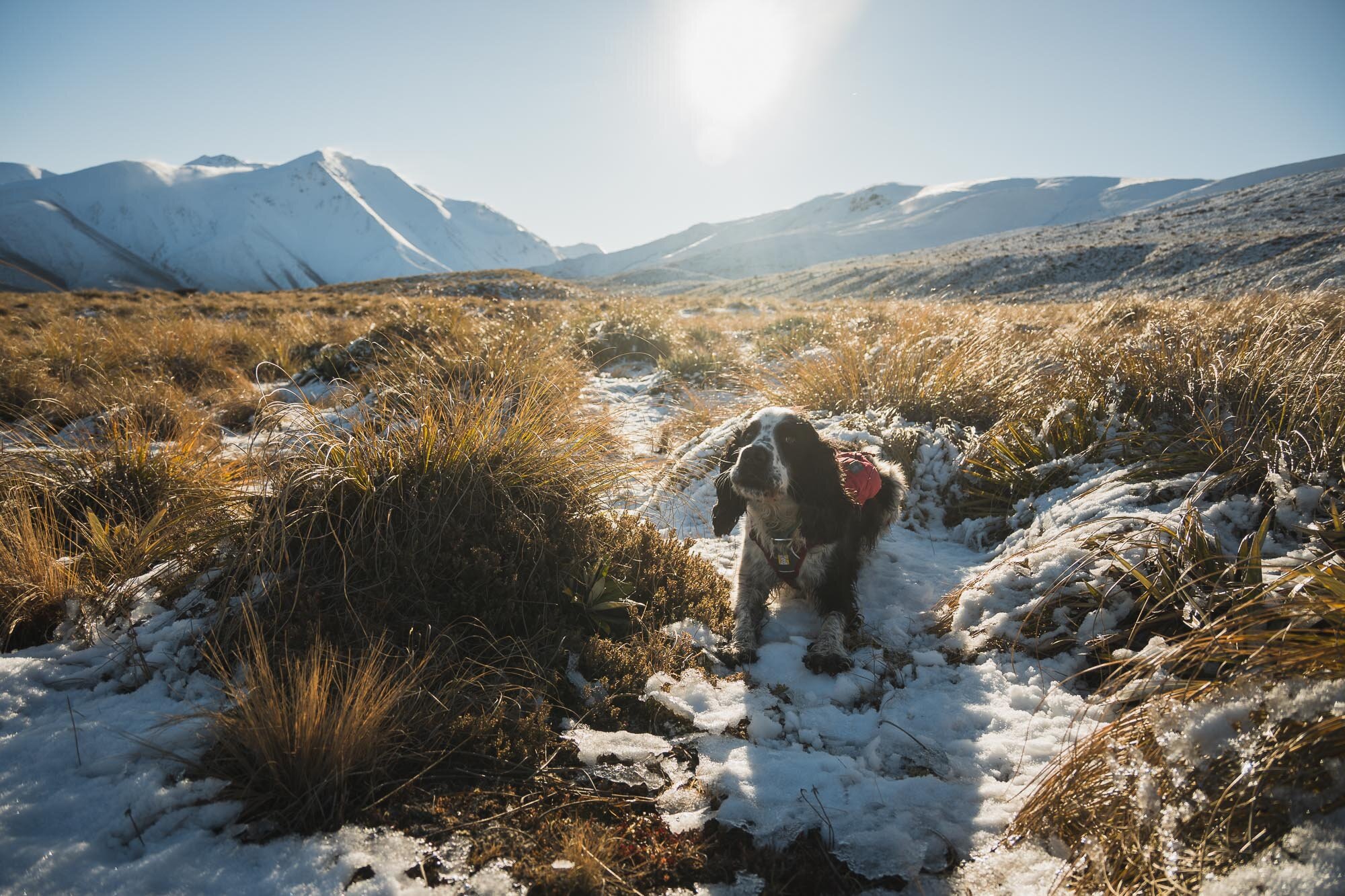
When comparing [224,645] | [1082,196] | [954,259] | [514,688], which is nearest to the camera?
[224,645]

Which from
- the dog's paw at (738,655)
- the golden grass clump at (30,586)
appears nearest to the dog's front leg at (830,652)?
the dog's paw at (738,655)

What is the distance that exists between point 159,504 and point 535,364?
3.21 metres

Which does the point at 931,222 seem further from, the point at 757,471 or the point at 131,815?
the point at 131,815

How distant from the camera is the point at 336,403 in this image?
532cm

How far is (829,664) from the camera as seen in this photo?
3.41 meters

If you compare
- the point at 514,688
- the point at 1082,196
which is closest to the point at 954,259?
the point at 514,688

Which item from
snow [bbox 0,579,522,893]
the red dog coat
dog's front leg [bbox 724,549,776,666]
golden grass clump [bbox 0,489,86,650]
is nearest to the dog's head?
the red dog coat

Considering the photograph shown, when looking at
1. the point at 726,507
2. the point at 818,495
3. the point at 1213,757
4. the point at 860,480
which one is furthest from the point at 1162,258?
the point at 1213,757

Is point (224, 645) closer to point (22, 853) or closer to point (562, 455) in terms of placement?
point (22, 853)

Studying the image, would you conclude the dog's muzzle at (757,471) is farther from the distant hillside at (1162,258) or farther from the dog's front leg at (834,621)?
the distant hillside at (1162,258)

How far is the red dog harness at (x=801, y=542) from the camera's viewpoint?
3.97 meters

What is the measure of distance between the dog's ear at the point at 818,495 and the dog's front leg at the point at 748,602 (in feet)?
1.40

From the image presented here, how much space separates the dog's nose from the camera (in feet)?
12.3

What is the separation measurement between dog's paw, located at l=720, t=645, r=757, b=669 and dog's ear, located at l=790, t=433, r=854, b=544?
92 cm
